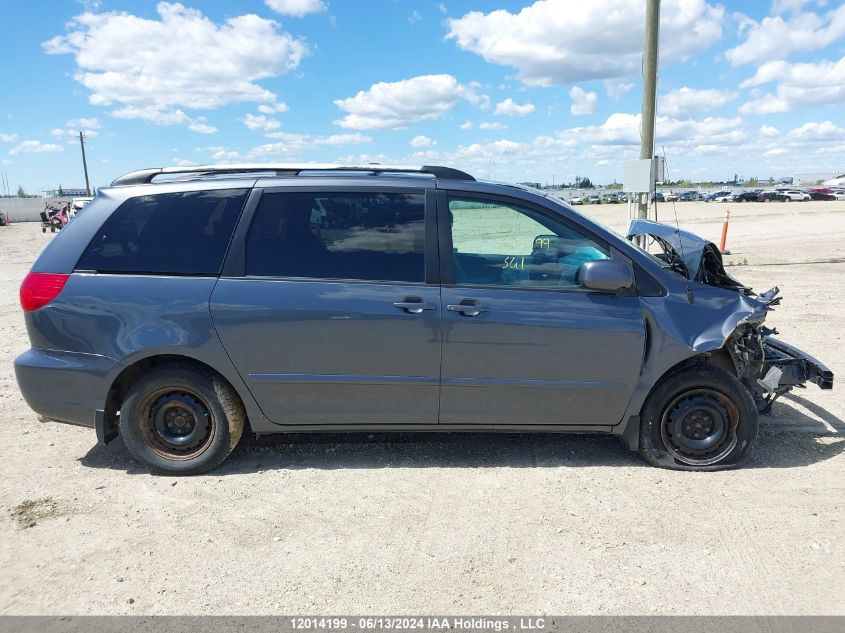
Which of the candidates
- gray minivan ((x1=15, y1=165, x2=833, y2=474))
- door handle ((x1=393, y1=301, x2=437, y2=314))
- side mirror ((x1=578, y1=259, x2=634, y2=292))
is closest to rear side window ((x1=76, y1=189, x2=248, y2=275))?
gray minivan ((x1=15, y1=165, x2=833, y2=474))

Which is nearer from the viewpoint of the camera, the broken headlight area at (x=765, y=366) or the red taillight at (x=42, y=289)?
the red taillight at (x=42, y=289)

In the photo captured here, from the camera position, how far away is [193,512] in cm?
353

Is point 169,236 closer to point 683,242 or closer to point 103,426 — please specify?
point 103,426

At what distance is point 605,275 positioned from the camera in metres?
3.68

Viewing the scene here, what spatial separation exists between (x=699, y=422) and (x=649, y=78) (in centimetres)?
832

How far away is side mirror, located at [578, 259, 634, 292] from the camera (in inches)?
145

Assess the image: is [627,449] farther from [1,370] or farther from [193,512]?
[1,370]

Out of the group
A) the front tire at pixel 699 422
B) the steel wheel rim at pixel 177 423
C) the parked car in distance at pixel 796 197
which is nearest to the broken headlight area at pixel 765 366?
the front tire at pixel 699 422

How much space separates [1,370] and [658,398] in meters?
6.31

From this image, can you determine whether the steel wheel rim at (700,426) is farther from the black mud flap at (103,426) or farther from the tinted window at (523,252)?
the black mud flap at (103,426)

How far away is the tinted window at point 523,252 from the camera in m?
3.84

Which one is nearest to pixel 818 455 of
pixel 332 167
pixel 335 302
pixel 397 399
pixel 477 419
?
pixel 477 419

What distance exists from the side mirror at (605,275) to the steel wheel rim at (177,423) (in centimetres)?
249

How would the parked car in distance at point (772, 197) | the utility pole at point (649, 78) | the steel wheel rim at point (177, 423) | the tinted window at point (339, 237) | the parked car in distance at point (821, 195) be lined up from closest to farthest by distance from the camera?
the tinted window at point (339, 237)
the steel wheel rim at point (177, 423)
the utility pole at point (649, 78)
the parked car in distance at point (821, 195)
the parked car in distance at point (772, 197)
